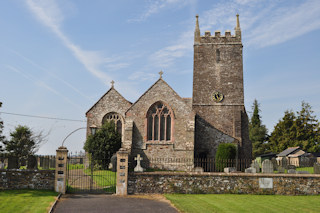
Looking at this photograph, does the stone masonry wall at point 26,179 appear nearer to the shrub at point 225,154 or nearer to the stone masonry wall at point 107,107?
the shrub at point 225,154

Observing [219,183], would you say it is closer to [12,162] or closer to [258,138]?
[12,162]

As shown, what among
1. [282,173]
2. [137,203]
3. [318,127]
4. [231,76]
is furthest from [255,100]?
[137,203]

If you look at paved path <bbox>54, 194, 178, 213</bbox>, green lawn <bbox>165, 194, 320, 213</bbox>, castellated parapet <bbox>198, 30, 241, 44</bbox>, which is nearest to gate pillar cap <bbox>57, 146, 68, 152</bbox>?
paved path <bbox>54, 194, 178, 213</bbox>

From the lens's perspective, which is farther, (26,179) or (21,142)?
(21,142)

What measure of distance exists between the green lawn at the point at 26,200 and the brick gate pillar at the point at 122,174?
123 inches

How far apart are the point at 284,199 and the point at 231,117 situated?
16256mm

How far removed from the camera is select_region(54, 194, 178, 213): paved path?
12766mm

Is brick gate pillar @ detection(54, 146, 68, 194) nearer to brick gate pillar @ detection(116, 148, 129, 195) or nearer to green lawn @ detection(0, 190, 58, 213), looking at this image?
green lawn @ detection(0, 190, 58, 213)

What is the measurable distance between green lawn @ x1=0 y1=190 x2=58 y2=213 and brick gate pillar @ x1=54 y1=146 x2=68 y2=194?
47 centimetres

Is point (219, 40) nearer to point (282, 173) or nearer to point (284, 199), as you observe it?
point (282, 173)

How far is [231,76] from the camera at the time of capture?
32.4 meters

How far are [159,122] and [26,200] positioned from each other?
16.8 metres

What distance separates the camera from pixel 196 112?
106ft

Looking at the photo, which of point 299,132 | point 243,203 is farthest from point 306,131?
point 243,203
